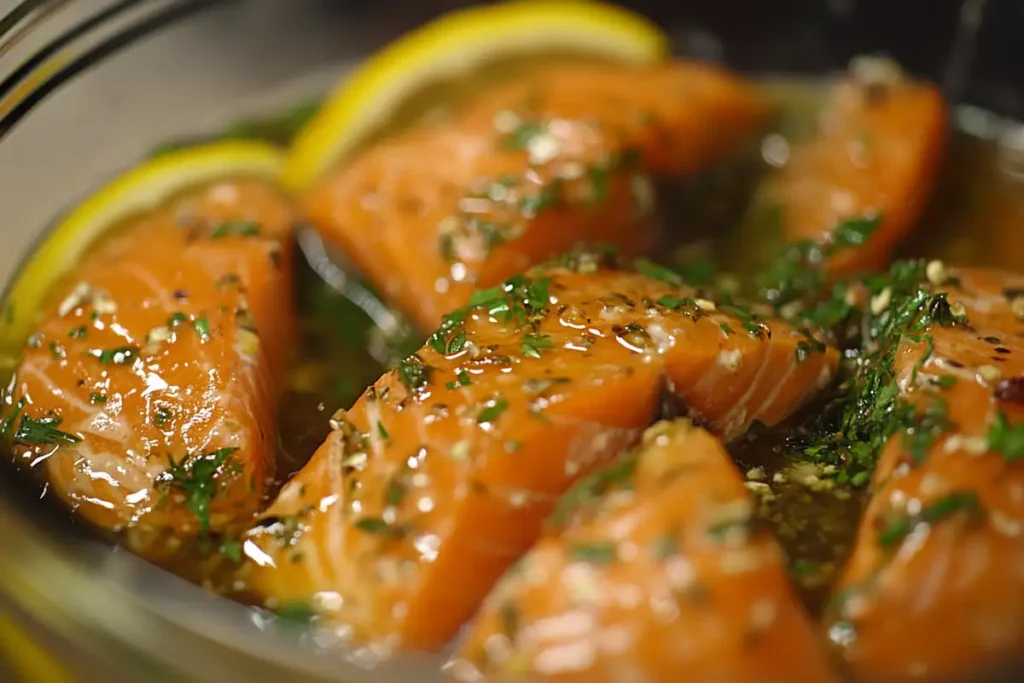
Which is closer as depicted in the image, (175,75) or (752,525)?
(752,525)

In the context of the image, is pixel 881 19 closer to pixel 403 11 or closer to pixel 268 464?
pixel 403 11

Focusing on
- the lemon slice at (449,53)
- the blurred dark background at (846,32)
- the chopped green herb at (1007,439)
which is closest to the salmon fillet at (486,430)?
the chopped green herb at (1007,439)

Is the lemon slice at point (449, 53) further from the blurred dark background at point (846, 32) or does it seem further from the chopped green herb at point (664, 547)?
the chopped green herb at point (664, 547)

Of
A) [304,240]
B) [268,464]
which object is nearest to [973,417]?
[268,464]

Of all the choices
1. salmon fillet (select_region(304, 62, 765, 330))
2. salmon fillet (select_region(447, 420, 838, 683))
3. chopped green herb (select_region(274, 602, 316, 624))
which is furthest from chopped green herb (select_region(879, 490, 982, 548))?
salmon fillet (select_region(304, 62, 765, 330))

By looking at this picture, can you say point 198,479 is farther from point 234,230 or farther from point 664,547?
point 664,547

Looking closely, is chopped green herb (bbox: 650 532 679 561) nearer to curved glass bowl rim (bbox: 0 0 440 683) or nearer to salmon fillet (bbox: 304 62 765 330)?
curved glass bowl rim (bbox: 0 0 440 683)
